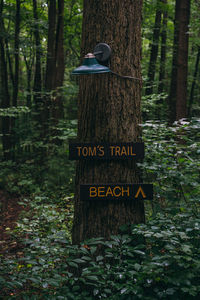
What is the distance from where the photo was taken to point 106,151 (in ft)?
11.9

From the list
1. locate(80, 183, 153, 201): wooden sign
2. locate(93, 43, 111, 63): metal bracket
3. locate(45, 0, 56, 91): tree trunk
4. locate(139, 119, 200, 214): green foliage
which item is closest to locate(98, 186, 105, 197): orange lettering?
locate(80, 183, 153, 201): wooden sign

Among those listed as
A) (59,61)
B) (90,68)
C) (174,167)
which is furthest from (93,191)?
(59,61)

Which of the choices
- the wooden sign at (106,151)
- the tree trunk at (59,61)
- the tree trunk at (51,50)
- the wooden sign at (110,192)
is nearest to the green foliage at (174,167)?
the wooden sign at (106,151)

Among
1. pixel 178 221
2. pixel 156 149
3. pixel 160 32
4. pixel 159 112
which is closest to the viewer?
pixel 178 221

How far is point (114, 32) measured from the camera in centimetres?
363

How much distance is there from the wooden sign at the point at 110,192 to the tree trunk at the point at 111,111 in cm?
9

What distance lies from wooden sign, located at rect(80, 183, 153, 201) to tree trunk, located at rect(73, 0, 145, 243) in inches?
3.4

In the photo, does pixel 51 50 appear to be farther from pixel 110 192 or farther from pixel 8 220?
pixel 110 192

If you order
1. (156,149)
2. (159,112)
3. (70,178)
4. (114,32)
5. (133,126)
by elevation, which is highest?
(114,32)

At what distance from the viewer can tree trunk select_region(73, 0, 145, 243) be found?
3631mm

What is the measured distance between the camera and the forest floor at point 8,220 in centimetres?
607

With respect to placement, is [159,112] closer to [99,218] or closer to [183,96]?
[183,96]

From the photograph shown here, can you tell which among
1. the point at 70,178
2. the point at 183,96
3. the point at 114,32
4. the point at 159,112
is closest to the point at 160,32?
the point at 159,112

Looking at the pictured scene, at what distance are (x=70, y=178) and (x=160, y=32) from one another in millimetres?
9991
